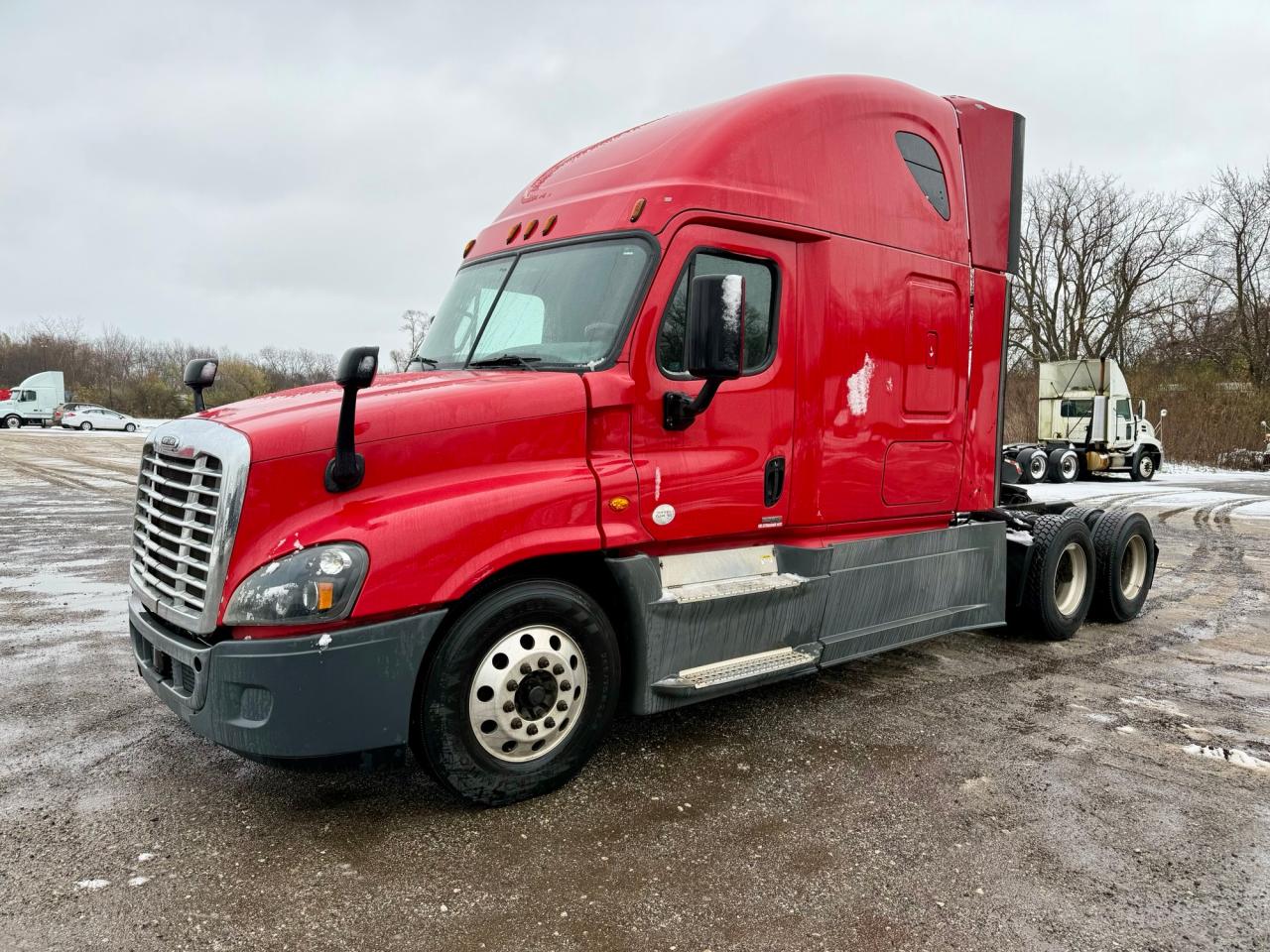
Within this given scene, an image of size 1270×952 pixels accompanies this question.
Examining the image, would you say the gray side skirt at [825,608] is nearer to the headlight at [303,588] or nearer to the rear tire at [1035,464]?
the headlight at [303,588]

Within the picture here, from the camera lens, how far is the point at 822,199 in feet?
15.7

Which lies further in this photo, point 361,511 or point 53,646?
point 53,646

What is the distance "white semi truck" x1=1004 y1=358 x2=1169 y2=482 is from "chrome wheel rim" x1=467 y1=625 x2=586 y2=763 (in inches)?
929

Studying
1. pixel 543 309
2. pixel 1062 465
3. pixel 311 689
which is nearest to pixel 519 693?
pixel 311 689

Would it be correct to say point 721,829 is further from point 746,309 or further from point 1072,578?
point 1072,578

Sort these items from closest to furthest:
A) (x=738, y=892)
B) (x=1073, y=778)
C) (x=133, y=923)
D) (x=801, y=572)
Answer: (x=133, y=923) → (x=738, y=892) → (x=1073, y=778) → (x=801, y=572)

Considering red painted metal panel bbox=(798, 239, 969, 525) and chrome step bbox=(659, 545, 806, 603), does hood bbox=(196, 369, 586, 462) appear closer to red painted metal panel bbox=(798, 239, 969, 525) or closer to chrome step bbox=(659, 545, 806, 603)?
chrome step bbox=(659, 545, 806, 603)

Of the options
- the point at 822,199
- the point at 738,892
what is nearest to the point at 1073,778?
the point at 738,892

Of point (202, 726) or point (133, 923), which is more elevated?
point (202, 726)

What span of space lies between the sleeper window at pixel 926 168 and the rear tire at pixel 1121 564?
10.5ft

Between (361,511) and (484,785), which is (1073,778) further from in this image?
(361,511)

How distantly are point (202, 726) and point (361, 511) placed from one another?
3.47 ft

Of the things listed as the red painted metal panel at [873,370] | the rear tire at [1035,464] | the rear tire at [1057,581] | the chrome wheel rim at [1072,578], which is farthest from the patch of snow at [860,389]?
the rear tire at [1035,464]

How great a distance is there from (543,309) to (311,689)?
2.11m
